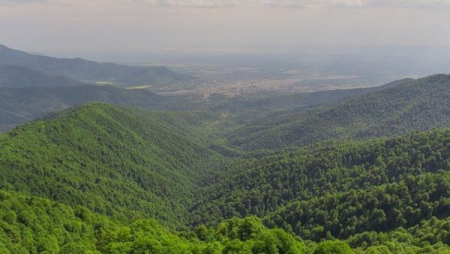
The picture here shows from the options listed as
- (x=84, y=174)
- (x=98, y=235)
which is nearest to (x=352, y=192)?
(x=98, y=235)

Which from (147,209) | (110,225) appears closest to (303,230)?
(110,225)

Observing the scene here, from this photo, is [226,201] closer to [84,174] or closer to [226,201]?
[226,201]

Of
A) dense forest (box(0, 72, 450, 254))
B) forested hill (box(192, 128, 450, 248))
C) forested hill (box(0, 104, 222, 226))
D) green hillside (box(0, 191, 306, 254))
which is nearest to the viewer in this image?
green hillside (box(0, 191, 306, 254))

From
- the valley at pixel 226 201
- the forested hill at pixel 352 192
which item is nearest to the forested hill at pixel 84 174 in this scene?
the valley at pixel 226 201

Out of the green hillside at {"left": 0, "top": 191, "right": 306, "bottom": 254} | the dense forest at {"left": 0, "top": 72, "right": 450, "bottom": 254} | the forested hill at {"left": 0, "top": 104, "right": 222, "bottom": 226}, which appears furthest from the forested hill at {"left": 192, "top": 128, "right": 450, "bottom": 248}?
the green hillside at {"left": 0, "top": 191, "right": 306, "bottom": 254}

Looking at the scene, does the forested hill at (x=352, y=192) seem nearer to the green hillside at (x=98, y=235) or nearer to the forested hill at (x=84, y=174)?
the forested hill at (x=84, y=174)

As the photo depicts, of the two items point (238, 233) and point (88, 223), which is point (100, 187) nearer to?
point (88, 223)

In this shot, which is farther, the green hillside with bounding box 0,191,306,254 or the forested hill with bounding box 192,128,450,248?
the forested hill with bounding box 192,128,450,248

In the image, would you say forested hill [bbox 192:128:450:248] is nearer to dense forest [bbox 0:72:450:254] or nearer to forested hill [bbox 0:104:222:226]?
dense forest [bbox 0:72:450:254]

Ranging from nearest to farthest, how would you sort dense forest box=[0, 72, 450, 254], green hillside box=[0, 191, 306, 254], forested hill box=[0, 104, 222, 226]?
green hillside box=[0, 191, 306, 254], dense forest box=[0, 72, 450, 254], forested hill box=[0, 104, 222, 226]
